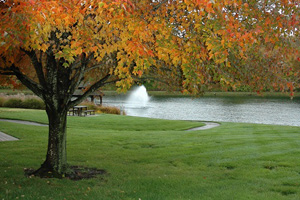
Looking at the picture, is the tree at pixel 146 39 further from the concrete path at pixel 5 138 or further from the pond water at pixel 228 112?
the pond water at pixel 228 112

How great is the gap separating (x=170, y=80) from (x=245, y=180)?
344 cm

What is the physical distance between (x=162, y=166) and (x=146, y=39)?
193 inches

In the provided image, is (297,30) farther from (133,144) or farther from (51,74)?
(133,144)

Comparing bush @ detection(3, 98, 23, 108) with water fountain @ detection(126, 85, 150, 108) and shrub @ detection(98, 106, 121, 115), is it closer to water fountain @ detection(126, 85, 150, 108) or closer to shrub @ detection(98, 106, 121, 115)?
shrub @ detection(98, 106, 121, 115)

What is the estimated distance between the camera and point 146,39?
23.9 ft

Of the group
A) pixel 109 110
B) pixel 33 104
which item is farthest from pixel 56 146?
pixel 33 104

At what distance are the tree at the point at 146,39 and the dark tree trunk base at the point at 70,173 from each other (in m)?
0.09

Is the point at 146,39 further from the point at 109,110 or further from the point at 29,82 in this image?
the point at 109,110

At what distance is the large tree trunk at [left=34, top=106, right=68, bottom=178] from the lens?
346 inches

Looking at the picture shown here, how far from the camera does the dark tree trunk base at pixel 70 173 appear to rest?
8.89m

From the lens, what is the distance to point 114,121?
25531 mm

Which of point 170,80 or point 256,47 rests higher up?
point 256,47

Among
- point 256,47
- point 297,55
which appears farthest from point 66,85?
point 297,55

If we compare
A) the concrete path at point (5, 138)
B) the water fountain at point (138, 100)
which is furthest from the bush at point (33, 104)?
the concrete path at point (5, 138)
